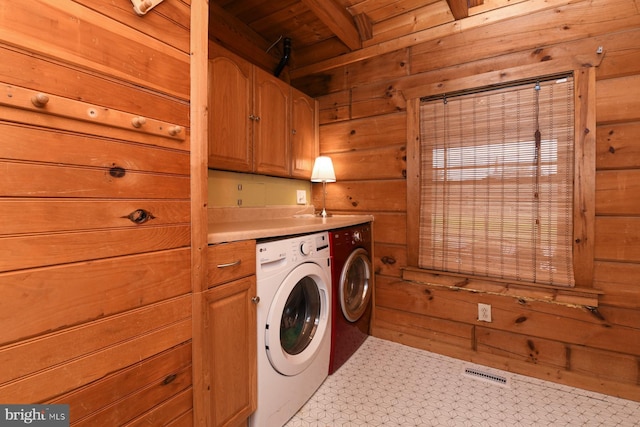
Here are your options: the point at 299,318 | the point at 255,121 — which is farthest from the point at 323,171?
the point at 299,318

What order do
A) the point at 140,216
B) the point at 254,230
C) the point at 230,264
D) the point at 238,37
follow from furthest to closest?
the point at 238,37, the point at 254,230, the point at 230,264, the point at 140,216

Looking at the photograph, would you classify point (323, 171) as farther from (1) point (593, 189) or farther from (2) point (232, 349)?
(1) point (593, 189)

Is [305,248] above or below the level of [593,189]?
below

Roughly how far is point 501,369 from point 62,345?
2205 mm

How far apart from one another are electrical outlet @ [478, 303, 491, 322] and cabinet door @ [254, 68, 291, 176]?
162cm

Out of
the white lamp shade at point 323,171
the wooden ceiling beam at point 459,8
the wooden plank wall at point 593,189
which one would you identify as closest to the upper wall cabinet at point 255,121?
the white lamp shade at point 323,171

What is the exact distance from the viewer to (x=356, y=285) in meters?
2.06

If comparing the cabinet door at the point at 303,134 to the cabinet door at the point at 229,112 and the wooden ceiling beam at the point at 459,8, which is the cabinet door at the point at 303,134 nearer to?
the cabinet door at the point at 229,112

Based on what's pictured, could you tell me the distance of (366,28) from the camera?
2143 mm

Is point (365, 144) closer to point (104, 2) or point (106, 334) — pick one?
point (104, 2)

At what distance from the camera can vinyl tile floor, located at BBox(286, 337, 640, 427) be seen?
1370mm

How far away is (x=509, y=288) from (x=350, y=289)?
3.28ft
